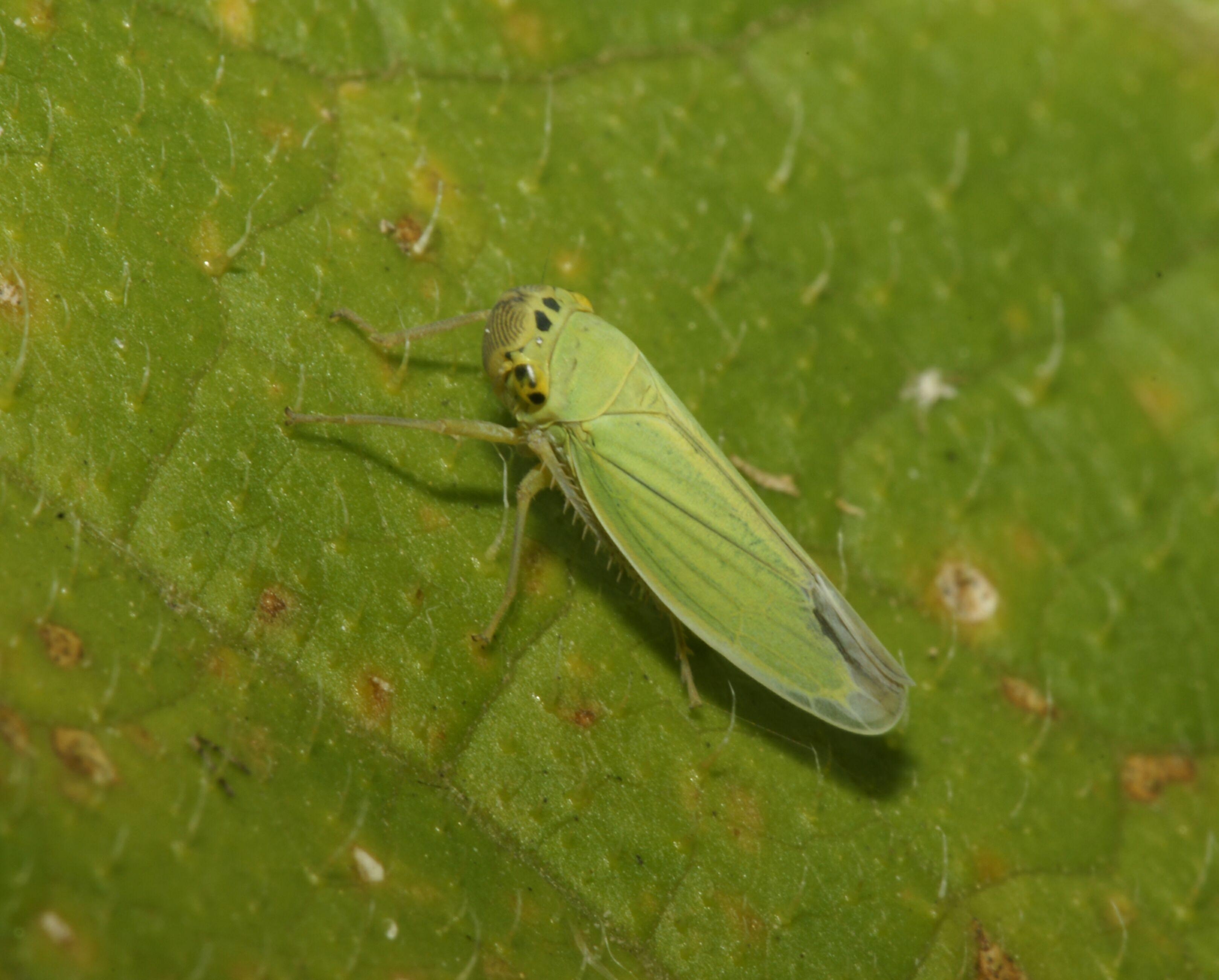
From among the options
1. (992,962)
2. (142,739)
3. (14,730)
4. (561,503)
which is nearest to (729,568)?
(561,503)

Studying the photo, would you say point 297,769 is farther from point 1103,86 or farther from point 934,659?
point 1103,86

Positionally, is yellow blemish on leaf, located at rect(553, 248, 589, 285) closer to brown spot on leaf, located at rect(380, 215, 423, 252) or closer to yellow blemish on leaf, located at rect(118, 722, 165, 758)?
brown spot on leaf, located at rect(380, 215, 423, 252)

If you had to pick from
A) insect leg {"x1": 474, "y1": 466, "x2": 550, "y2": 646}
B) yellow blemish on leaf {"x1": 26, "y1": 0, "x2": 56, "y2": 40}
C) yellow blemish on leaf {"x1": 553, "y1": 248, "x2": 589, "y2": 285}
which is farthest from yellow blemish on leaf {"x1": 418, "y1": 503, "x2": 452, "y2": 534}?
yellow blemish on leaf {"x1": 26, "y1": 0, "x2": 56, "y2": 40}

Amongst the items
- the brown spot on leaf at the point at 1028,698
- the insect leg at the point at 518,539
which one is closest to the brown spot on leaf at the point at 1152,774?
the brown spot on leaf at the point at 1028,698

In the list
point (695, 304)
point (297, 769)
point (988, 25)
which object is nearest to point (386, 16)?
point (695, 304)

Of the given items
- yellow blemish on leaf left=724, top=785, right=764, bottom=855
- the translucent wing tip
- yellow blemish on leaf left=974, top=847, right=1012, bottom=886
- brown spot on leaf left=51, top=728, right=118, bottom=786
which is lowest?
yellow blemish on leaf left=974, top=847, right=1012, bottom=886
